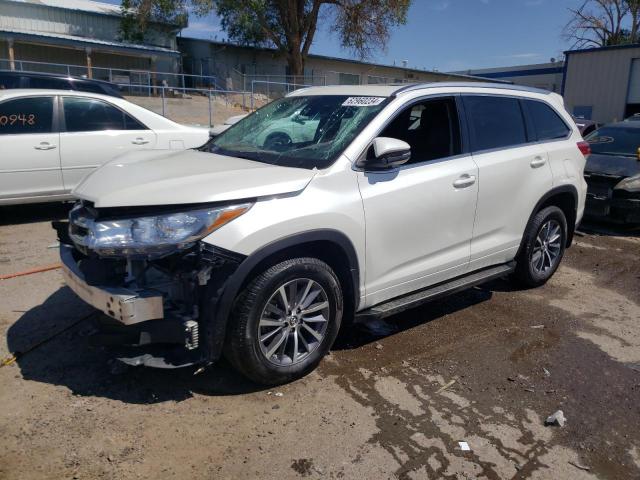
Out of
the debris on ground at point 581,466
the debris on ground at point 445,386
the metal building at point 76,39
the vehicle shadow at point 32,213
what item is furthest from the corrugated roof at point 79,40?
the debris on ground at point 581,466

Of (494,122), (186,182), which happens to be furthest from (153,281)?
(494,122)

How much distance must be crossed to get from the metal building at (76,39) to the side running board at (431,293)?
26278 mm

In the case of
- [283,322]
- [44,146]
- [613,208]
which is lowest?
[613,208]

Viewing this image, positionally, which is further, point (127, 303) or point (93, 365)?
point (93, 365)

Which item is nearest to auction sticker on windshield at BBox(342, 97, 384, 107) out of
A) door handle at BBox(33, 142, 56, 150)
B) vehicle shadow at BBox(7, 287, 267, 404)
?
vehicle shadow at BBox(7, 287, 267, 404)

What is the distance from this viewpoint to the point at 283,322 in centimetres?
330

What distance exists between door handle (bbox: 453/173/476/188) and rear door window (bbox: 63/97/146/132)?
4.85m

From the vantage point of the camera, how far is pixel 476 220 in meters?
4.32

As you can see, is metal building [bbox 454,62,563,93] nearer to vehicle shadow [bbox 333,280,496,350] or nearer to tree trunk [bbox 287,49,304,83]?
tree trunk [bbox 287,49,304,83]

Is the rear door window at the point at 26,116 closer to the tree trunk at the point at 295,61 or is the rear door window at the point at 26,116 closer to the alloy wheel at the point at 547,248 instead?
the alloy wheel at the point at 547,248

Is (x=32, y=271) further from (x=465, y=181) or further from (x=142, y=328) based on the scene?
(x=465, y=181)

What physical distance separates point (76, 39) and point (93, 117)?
24440mm

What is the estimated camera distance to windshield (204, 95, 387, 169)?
362cm

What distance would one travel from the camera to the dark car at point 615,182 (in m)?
7.54
